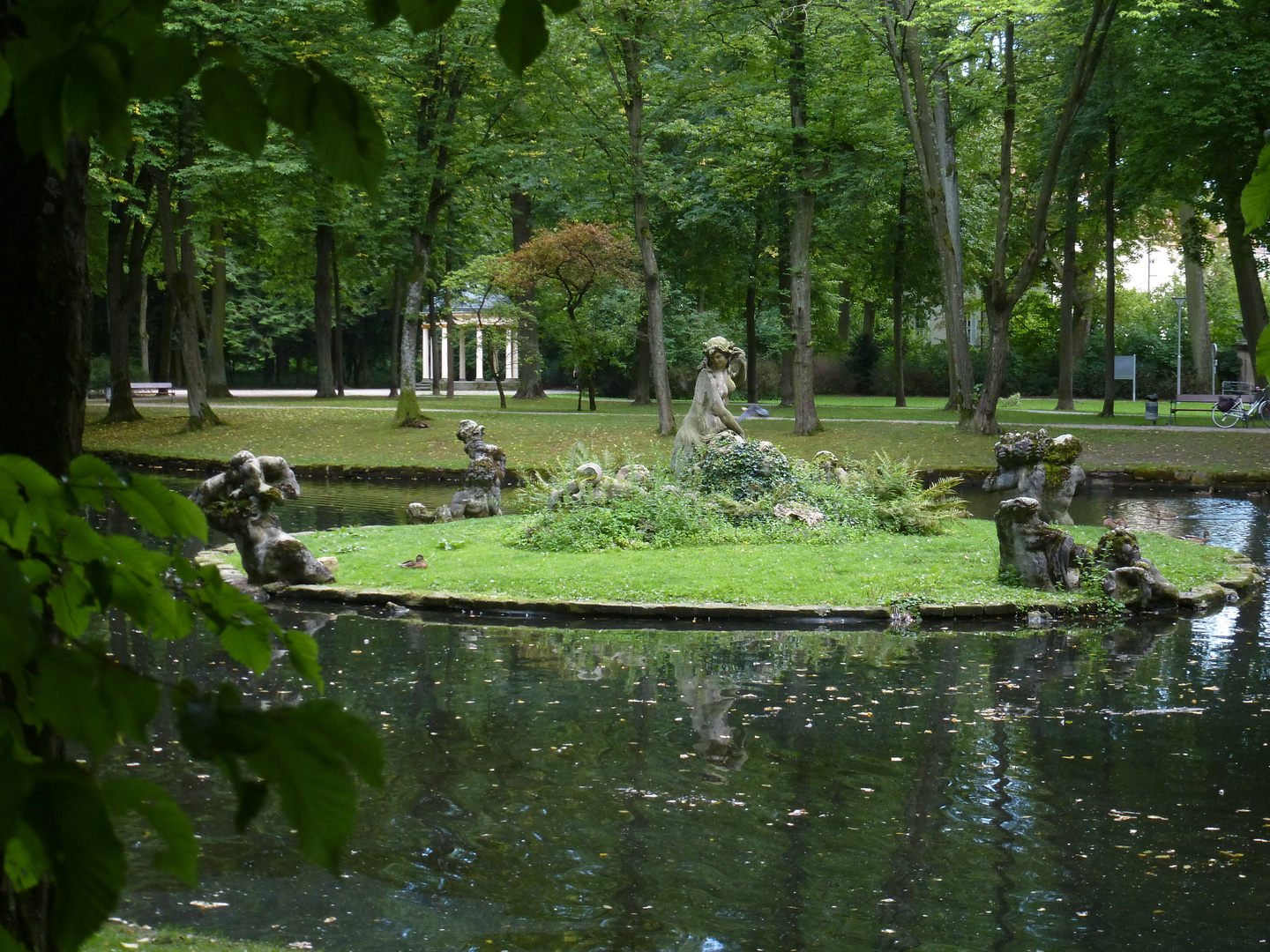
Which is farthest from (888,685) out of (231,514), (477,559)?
(231,514)

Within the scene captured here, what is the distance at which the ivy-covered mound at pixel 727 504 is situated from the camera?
1552 centimetres

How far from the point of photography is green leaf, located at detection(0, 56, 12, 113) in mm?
1597

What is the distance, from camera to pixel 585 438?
30.9m

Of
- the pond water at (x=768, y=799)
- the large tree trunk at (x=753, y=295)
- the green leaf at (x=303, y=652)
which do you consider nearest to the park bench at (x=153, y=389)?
the large tree trunk at (x=753, y=295)

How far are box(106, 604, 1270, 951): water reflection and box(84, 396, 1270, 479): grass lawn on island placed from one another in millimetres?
16124

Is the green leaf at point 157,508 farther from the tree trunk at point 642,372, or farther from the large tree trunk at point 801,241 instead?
the tree trunk at point 642,372

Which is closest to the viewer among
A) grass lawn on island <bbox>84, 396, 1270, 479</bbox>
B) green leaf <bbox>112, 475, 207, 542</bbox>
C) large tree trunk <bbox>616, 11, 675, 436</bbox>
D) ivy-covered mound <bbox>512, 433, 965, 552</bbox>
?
green leaf <bbox>112, 475, 207, 542</bbox>

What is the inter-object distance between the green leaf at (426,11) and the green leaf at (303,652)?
921mm

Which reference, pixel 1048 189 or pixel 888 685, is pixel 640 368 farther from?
pixel 888 685

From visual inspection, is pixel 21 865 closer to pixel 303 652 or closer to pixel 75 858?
pixel 303 652

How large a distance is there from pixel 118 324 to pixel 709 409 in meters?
22.5

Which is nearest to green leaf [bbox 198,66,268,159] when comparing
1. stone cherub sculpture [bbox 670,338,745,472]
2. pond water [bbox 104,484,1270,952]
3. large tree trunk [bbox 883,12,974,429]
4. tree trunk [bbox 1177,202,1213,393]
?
pond water [bbox 104,484,1270,952]

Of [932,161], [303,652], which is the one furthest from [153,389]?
[303,652]

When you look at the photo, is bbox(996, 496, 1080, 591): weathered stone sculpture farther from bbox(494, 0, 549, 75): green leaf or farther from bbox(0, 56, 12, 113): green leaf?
bbox(0, 56, 12, 113): green leaf
